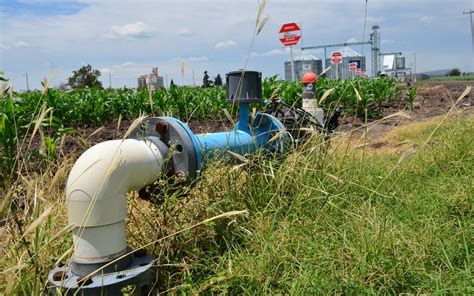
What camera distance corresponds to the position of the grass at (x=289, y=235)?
67.0 inches

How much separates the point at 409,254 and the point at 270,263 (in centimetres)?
60

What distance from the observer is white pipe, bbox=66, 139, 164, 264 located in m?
1.68

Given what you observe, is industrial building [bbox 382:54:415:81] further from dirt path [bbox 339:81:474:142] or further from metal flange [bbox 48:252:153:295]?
metal flange [bbox 48:252:153:295]

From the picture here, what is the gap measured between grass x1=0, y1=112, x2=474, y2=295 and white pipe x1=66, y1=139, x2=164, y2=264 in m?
0.08

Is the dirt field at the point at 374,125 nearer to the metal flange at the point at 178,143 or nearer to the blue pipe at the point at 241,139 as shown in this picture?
the blue pipe at the point at 241,139

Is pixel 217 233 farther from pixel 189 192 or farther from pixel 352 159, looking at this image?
pixel 352 159

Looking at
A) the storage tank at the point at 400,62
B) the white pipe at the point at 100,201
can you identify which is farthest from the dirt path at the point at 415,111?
the storage tank at the point at 400,62

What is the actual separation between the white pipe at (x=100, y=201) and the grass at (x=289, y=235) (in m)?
0.08

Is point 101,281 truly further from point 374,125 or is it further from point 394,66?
point 394,66

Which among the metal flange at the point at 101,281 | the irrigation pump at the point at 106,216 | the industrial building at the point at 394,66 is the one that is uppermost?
the industrial building at the point at 394,66

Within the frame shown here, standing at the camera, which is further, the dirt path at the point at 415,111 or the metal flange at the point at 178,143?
the dirt path at the point at 415,111

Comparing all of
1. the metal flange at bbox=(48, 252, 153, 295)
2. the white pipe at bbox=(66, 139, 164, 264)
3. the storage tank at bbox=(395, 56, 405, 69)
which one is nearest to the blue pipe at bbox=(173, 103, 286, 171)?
the white pipe at bbox=(66, 139, 164, 264)

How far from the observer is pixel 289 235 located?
2045 mm

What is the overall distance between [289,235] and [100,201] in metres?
0.90
